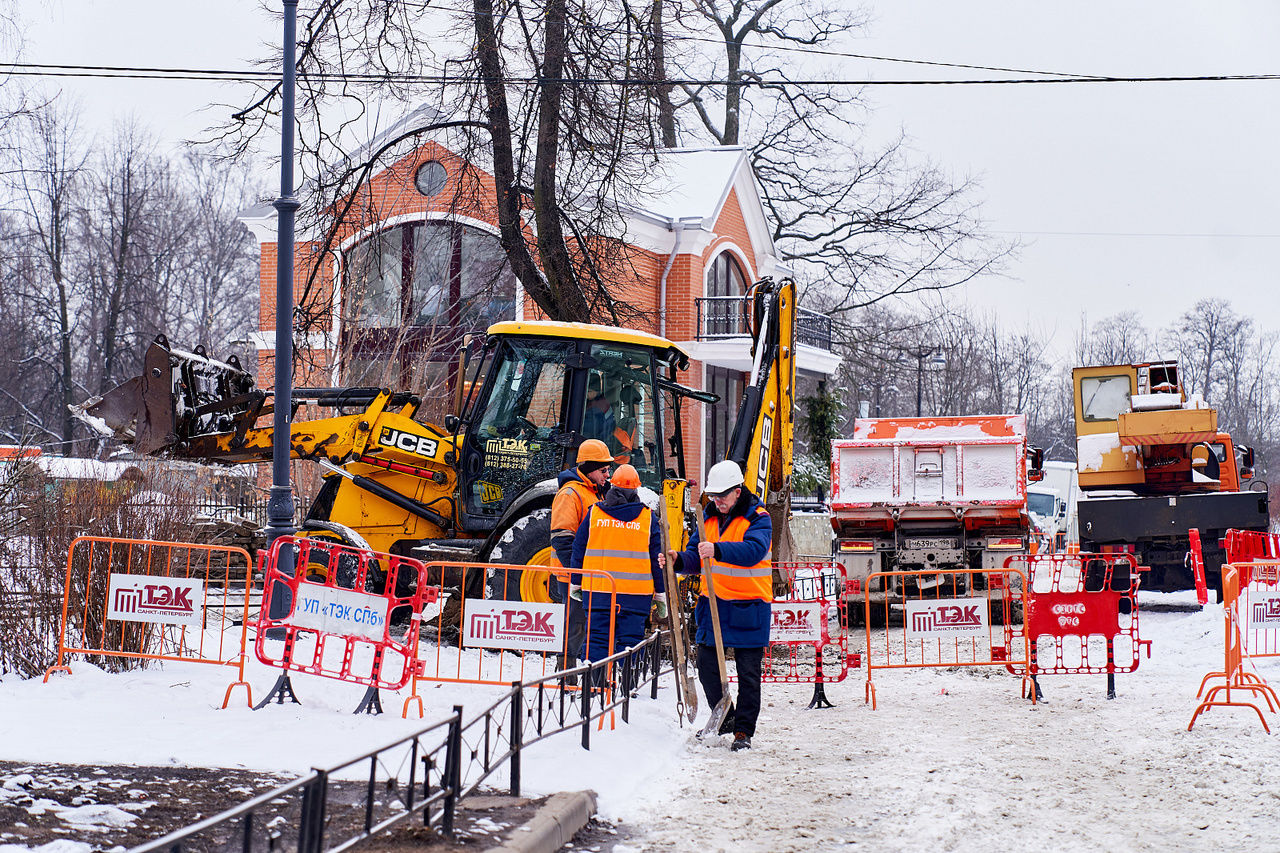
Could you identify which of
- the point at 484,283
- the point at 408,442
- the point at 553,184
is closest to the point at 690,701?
the point at 408,442

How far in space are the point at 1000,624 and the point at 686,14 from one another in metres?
8.35

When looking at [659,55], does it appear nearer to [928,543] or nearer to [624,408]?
[624,408]

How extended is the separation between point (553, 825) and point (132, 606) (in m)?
4.40

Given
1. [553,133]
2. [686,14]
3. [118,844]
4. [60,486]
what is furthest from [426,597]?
[686,14]

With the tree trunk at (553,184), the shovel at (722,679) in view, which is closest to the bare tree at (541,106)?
the tree trunk at (553,184)

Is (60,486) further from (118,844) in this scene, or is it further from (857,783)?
(857,783)

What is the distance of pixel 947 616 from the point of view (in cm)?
1061

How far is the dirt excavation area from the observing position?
6203mm

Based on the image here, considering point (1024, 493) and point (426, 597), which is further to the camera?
point (1024, 493)

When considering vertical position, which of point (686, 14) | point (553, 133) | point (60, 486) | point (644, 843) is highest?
point (686, 14)

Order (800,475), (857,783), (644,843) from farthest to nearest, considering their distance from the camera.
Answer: (800,475) → (857,783) → (644,843)

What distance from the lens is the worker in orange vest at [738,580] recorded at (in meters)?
8.55

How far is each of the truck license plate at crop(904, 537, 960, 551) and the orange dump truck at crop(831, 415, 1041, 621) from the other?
1cm

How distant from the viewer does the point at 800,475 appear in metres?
31.7
